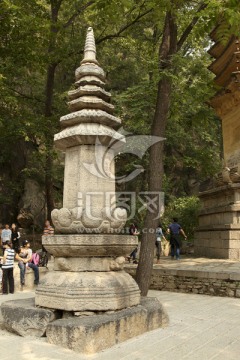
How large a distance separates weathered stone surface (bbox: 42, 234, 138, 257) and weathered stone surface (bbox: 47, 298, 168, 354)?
0.85 metres

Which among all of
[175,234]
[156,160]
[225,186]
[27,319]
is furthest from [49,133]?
[27,319]

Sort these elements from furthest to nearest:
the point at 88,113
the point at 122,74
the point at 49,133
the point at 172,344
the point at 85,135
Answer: the point at 122,74, the point at 49,133, the point at 88,113, the point at 85,135, the point at 172,344

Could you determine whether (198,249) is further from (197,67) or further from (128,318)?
(128,318)

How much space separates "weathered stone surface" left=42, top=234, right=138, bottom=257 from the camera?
523 cm

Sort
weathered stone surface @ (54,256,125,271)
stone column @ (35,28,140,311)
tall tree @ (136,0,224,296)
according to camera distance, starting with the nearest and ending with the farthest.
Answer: stone column @ (35,28,140,311), weathered stone surface @ (54,256,125,271), tall tree @ (136,0,224,296)

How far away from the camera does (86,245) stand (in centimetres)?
523

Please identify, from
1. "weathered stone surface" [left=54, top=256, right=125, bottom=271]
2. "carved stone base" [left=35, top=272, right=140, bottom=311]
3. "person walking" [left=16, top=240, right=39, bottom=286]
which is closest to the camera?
"carved stone base" [left=35, top=272, right=140, bottom=311]

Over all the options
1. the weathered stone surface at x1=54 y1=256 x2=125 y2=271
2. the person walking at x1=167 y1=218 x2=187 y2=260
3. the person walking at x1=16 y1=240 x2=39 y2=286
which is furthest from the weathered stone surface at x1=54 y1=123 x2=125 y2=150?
the person walking at x1=167 y1=218 x2=187 y2=260

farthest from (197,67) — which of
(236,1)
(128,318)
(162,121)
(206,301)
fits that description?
(128,318)

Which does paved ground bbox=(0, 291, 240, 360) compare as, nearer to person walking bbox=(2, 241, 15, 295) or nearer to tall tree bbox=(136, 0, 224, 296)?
tall tree bbox=(136, 0, 224, 296)

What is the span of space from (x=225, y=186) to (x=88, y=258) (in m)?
8.94

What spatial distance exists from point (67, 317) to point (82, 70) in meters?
3.86

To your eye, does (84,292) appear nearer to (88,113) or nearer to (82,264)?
(82,264)

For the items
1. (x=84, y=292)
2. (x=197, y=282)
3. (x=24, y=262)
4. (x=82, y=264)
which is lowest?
(x=197, y=282)
